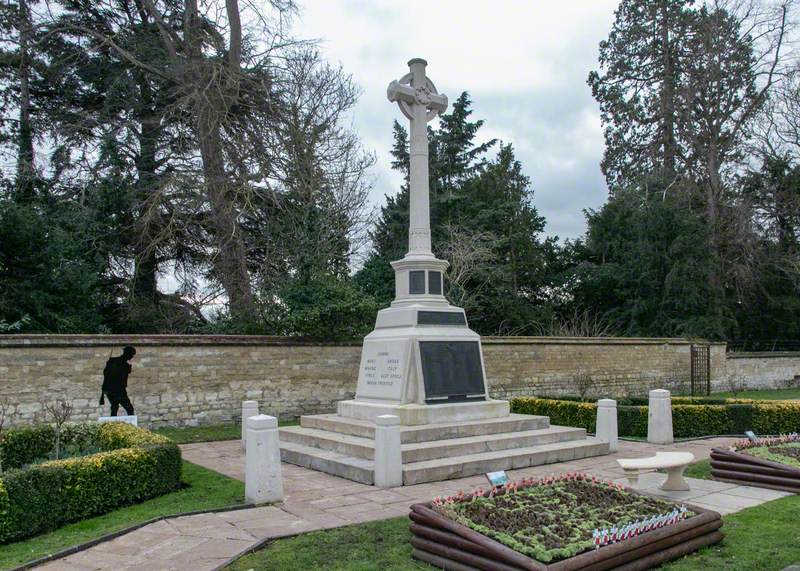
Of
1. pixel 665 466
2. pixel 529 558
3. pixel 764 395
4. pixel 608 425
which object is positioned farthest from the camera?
pixel 764 395

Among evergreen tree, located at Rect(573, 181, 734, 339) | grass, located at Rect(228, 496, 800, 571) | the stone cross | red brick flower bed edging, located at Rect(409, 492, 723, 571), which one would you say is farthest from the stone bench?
evergreen tree, located at Rect(573, 181, 734, 339)

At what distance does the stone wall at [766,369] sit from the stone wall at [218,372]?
771 cm

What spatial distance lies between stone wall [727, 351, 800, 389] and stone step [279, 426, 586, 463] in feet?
54.0

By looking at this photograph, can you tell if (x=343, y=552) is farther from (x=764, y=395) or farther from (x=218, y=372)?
(x=764, y=395)

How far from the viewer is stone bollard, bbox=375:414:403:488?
740cm

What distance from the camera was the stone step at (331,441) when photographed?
28.1 feet

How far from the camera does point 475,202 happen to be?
26750 millimetres

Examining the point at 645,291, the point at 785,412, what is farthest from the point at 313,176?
the point at 645,291

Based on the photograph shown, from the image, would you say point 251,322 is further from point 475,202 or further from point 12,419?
point 475,202

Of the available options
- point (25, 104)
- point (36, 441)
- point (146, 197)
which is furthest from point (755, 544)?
point (25, 104)

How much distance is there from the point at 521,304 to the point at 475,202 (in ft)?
15.6

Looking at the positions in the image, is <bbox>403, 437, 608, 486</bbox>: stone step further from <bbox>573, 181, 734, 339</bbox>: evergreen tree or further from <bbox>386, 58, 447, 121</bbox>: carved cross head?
<bbox>573, 181, 734, 339</bbox>: evergreen tree

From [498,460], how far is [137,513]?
4.56 m

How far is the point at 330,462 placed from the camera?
8.41 m
